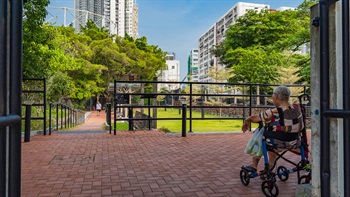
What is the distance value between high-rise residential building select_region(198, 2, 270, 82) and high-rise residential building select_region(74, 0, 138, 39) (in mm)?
21487

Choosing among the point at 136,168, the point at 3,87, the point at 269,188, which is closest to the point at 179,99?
the point at 136,168

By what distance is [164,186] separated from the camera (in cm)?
348

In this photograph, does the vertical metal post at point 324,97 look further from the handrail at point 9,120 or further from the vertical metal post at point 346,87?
the handrail at point 9,120

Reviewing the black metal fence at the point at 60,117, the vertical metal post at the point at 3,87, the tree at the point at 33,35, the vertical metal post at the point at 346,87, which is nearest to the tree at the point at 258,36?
the black metal fence at the point at 60,117

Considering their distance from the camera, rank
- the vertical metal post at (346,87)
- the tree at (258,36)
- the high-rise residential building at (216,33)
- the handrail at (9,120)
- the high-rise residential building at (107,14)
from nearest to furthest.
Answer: the handrail at (9,120)
the vertical metal post at (346,87)
the tree at (258,36)
the high-rise residential building at (107,14)
the high-rise residential building at (216,33)

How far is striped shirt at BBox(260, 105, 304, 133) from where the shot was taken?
3.20 m

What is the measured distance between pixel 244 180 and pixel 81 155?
2.92m

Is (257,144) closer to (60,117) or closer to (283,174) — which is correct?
(283,174)

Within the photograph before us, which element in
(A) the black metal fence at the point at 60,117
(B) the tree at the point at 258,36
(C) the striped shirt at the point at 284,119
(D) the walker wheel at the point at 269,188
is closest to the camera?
(D) the walker wheel at the point at 269,188

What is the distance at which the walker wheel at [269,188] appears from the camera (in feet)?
10.1

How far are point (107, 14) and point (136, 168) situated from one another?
58.2m

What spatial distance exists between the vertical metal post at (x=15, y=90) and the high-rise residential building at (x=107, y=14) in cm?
3762

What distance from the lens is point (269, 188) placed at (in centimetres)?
311

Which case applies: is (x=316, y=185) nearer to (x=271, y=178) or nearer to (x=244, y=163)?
(x=271, y=178)
